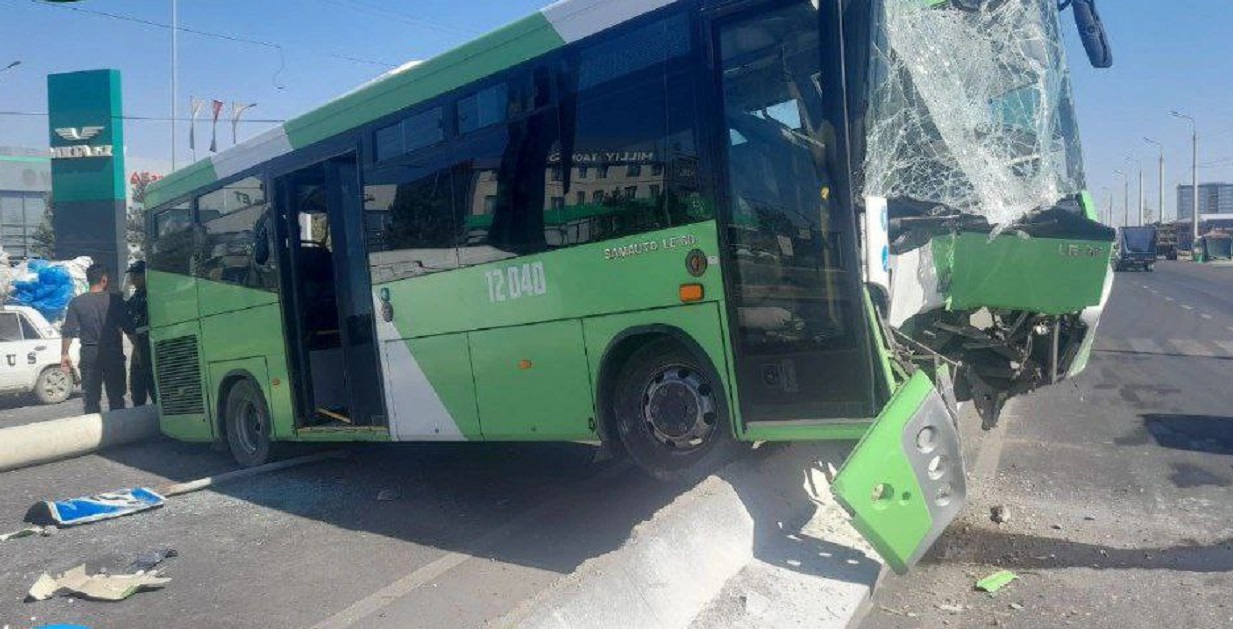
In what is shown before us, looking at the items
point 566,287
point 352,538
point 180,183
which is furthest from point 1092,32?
point 180,183

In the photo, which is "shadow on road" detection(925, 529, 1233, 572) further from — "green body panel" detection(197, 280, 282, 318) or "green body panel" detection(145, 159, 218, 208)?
"green body panel" detection(145, 159, 218, 208)

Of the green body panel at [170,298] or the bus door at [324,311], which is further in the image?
the green body panel at [170,298]

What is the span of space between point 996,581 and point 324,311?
6385 millimetres

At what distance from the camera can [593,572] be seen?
401 cm

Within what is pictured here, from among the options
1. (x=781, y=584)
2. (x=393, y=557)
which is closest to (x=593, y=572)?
(x=781, y=584)

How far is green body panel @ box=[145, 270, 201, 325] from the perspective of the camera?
33.9 feet

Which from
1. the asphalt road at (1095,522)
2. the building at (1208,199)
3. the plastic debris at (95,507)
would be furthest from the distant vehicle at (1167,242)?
the plastic debris at (95,507)

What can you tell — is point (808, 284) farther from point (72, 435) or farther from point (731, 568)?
point (72, 435)

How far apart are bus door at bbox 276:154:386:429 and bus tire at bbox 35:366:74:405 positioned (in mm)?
10604

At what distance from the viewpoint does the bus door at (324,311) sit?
27.9ft

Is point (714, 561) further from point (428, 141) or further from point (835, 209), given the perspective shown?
point (428, 141)

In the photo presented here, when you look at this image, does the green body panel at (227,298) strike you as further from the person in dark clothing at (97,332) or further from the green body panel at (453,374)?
the green body panel at (453,374)

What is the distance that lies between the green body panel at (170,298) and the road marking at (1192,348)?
15.9 metres

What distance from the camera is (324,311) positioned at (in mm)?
8938
